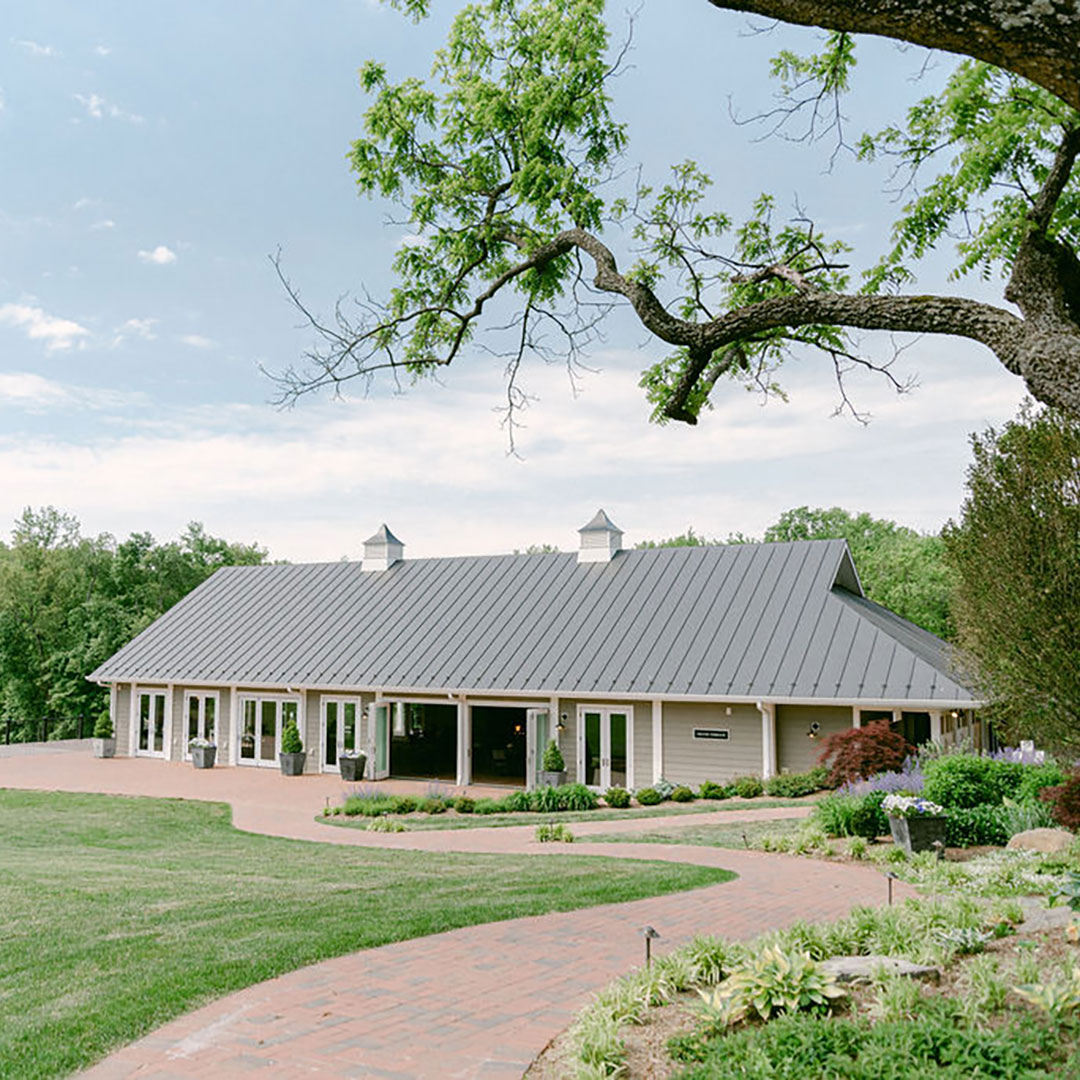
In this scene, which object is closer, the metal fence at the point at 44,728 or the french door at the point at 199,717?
the french door at the point at 199,717

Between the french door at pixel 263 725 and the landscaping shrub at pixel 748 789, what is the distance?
1251cm

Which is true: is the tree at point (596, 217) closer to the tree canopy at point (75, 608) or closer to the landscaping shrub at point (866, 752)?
the landscaping shrub at point (866, 752)

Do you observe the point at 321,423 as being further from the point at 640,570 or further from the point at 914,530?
the point at 914,530

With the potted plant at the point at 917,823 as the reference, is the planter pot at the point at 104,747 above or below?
below

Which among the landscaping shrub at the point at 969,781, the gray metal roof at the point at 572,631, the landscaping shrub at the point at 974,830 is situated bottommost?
the landscaping shrub at the point at 974,830

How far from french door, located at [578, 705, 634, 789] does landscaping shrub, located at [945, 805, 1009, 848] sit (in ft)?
32.8

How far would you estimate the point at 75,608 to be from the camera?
41625mm

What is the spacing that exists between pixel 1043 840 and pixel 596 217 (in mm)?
8534

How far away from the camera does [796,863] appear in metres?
11.2

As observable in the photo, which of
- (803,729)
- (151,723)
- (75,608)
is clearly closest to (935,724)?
(803,729)

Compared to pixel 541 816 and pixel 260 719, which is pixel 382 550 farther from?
pixel 541 816

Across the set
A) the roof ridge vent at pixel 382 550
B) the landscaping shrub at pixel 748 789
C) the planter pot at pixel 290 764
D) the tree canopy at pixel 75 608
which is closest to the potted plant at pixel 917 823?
the landscaping shrub at pixel 748 789

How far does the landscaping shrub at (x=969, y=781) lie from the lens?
12.9 meters

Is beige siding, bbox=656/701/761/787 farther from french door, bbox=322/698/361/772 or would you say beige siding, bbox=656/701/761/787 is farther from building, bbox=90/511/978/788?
french door, bbox=322/698/361/772
